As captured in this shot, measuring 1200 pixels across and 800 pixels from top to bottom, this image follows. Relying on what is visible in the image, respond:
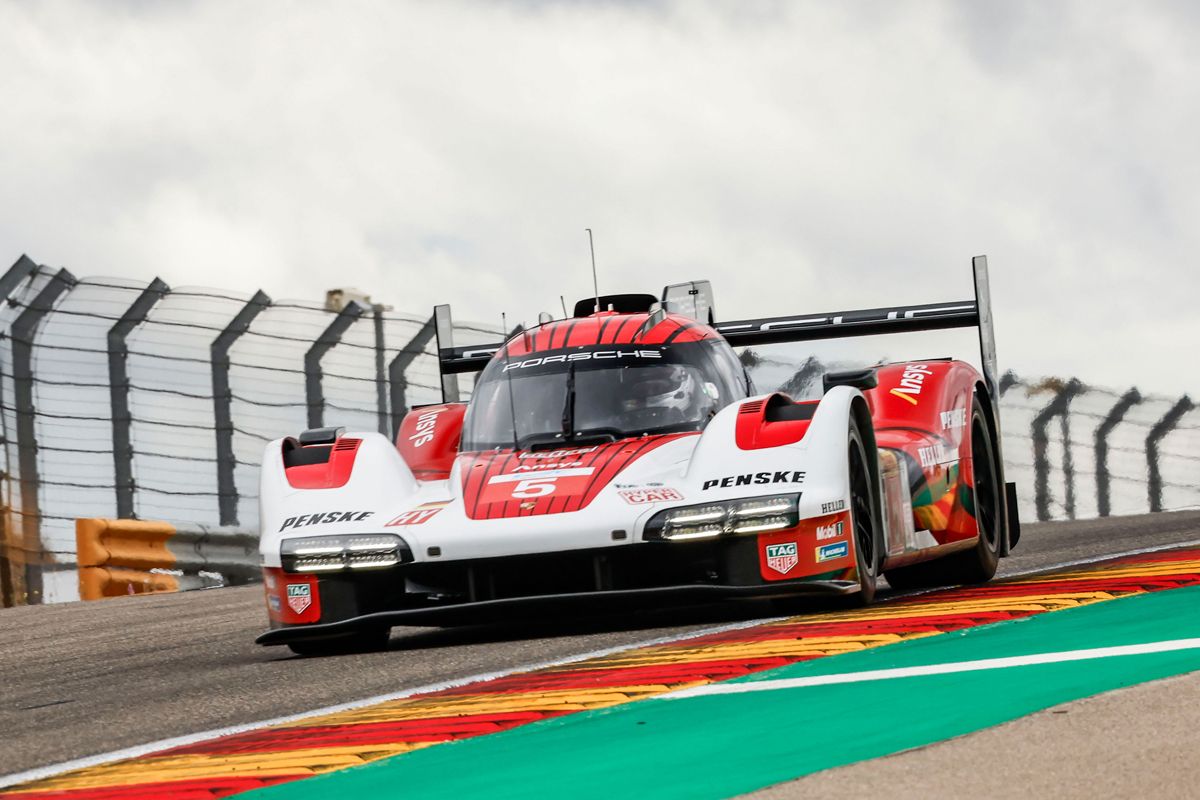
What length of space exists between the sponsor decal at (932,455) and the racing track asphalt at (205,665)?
3.36 ft

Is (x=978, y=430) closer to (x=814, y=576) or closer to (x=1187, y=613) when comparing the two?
(x=814, y=576)

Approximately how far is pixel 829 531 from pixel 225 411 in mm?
7511

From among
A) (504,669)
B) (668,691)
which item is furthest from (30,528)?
(668,691)

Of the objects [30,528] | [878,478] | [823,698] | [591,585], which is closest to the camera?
[823,698]

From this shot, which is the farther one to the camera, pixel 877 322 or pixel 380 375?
pixel 380 375

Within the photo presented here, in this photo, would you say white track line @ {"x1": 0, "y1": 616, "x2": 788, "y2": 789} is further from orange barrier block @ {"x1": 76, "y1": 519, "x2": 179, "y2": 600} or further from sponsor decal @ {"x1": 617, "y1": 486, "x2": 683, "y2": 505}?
orange barrier block @ {"x1": 76, "y1": 519, "x2": 179, "y2": 600}

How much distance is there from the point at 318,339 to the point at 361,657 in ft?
24.4

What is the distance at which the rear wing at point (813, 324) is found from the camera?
411 inches

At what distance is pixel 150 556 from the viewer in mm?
14242

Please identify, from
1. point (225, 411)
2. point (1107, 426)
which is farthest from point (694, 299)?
point (1107, 426)

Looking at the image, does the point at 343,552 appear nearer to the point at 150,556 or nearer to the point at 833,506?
the point at 833,506

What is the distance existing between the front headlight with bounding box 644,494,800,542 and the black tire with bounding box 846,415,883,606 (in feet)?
1.43

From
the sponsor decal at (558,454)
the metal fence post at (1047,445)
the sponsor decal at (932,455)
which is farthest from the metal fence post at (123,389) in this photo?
the metal fence post at (1047,445)

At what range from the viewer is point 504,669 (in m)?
6.14
